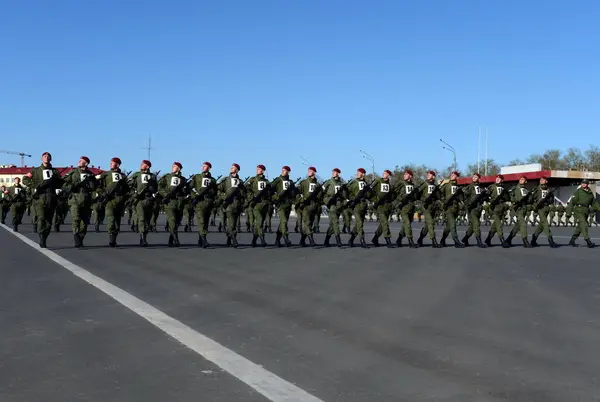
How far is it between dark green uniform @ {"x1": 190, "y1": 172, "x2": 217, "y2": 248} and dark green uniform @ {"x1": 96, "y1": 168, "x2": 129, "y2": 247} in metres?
1.69

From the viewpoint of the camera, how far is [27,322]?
7.45 metres

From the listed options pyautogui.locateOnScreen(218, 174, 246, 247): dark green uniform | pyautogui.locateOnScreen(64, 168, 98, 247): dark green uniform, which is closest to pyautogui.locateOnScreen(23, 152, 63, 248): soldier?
pyautogui.locateOnScreen(64, 168, 98, 247): dark green uniform

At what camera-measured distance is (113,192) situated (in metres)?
18.3

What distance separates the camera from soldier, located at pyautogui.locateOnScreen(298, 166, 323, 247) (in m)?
20.9

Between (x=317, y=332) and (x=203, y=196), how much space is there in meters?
12.5

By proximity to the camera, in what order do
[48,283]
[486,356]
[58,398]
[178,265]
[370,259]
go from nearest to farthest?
[58,398]
[486,356]
[48,283]
[178,265]
[370,259]

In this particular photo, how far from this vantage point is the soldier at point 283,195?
20.4 m

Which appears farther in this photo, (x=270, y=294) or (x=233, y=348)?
(x=270, y=294)

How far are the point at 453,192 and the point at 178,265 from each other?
31.3 feet

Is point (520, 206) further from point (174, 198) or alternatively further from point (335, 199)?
point (174, 198)

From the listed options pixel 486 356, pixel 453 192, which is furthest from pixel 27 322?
pixel 453 192

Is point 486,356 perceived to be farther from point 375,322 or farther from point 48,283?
point 48,283

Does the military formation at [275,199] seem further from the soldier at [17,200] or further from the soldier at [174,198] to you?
the soldier at [17,200]

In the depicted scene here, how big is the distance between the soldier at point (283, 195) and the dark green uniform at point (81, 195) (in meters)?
4.80
